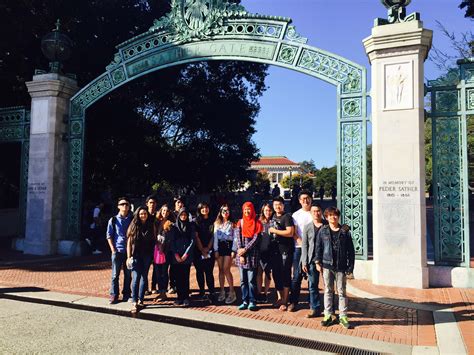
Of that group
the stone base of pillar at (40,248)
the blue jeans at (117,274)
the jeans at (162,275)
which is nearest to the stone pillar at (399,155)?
the jeans at (162,275)

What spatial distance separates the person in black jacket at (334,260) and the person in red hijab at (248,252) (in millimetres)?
973

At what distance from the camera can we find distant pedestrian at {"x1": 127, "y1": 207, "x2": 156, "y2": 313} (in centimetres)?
608

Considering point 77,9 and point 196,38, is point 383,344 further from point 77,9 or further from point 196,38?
point 77,9

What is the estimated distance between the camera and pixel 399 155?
25.1ft

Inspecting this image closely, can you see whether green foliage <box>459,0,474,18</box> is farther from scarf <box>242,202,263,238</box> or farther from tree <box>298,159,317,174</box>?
tree <box>298,159,317,174</box>

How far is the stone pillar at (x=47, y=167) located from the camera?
1121 centimetres

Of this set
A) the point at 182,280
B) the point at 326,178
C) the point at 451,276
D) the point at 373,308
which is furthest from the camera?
the point at 326,178

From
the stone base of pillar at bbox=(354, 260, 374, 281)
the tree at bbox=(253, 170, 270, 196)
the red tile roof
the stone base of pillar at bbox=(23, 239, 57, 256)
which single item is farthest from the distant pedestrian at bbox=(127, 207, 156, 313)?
the red tile roof

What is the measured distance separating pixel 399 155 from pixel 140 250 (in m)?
5.14

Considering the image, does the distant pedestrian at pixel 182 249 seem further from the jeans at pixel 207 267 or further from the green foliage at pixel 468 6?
the green foliage at pixel 468 6

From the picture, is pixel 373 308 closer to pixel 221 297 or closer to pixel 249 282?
pixel 249 282

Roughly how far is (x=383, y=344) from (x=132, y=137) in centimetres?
1619

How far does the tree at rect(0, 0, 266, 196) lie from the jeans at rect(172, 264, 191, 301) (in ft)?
36.2

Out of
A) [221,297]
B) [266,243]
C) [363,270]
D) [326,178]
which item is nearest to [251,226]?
[266,243]
